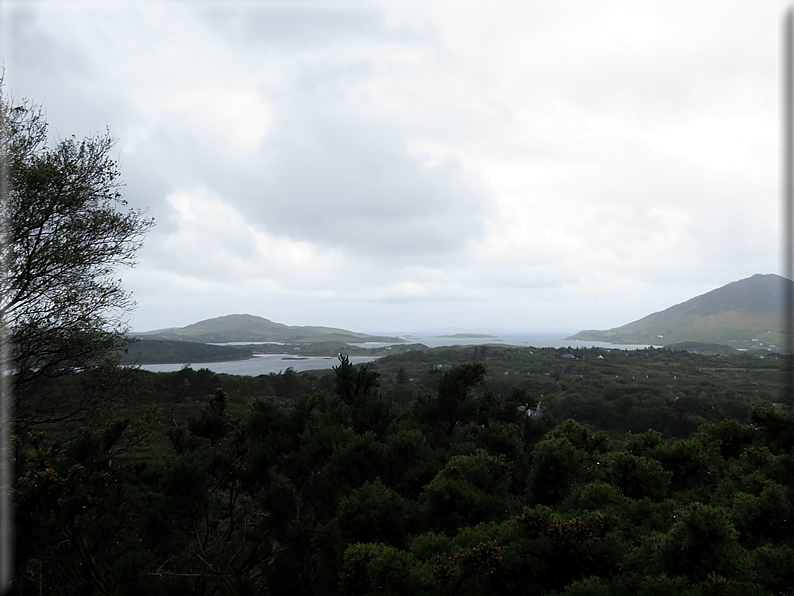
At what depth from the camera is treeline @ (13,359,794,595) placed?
4.55 metres

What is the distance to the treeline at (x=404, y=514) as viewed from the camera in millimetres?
4551

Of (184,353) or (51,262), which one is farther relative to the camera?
(184,353)

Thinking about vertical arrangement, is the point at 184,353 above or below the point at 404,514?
below

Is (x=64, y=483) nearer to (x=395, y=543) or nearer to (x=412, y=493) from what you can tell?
(x=395, y=543)

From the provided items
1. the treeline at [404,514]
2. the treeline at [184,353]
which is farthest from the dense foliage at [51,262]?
the treeline at [184,353]

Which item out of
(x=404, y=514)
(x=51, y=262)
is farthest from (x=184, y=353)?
(x=404, y=514)

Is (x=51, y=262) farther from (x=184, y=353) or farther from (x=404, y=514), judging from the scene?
(x=184, y=353)

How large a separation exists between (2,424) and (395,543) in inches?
354

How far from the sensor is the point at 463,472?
677 centimetres

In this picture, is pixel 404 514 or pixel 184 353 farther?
pixel 184 353

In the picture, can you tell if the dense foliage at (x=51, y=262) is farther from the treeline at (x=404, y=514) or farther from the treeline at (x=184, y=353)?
the treeline at (x=184, y=353)

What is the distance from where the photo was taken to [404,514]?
6.03 meters

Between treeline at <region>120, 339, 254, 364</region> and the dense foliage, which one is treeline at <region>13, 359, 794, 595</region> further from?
treeline at <region>120, 339, 254, 364</region>

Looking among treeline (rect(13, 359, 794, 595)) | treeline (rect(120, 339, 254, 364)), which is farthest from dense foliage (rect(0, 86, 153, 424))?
treeline (rect(120, 339, 254, 364))
